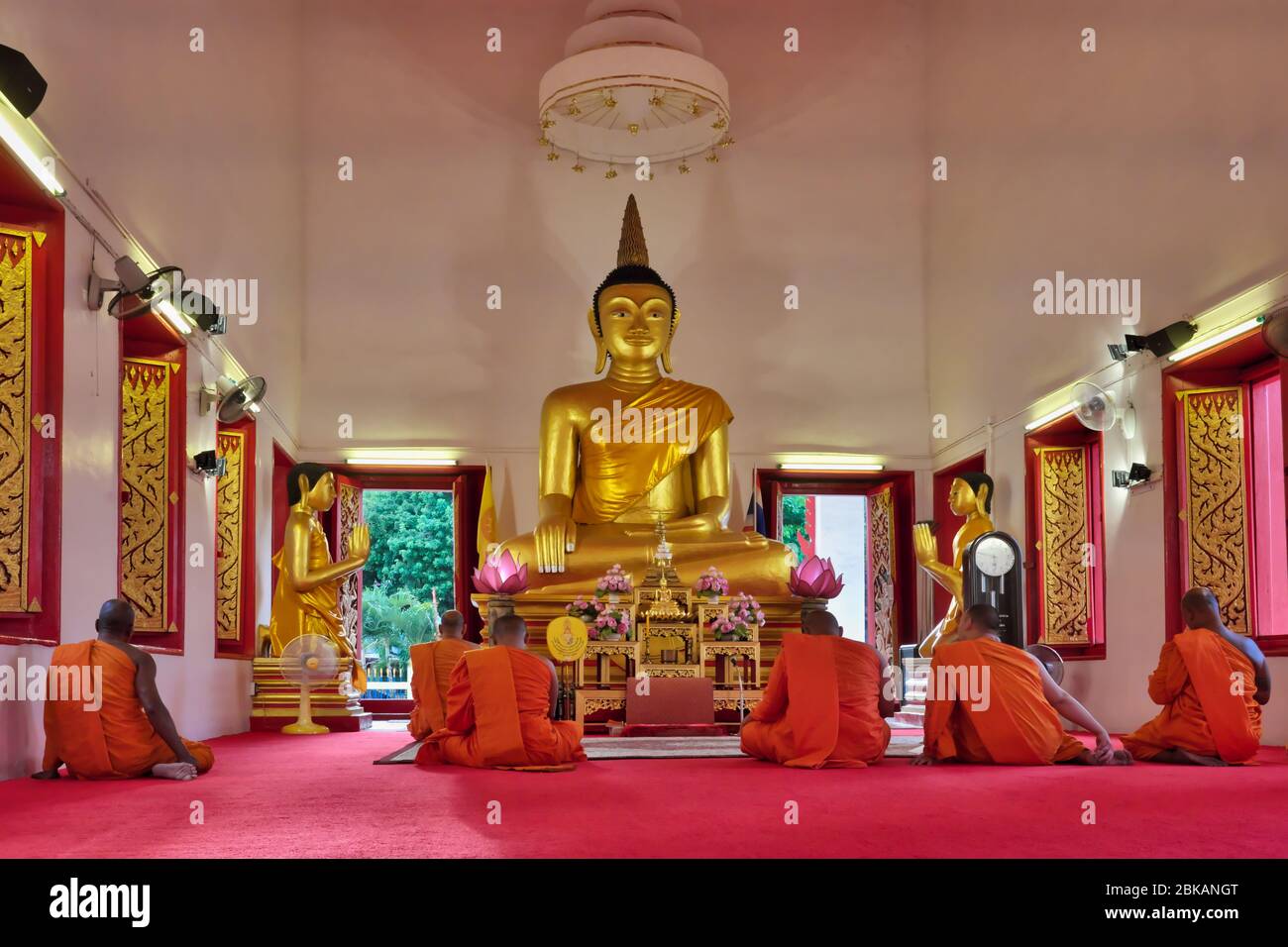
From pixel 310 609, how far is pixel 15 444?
4355 mm

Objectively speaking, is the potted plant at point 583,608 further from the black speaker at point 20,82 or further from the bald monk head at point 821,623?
the black speaker at point 20,82

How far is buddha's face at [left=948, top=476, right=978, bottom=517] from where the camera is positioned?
10.5 metres

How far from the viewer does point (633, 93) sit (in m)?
11.8

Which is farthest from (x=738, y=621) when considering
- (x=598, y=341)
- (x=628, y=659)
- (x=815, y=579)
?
(x=598, y=341)

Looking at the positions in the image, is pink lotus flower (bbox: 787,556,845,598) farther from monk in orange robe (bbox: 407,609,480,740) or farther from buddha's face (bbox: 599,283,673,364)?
buddha's face (bbox: 599,283,673,364)

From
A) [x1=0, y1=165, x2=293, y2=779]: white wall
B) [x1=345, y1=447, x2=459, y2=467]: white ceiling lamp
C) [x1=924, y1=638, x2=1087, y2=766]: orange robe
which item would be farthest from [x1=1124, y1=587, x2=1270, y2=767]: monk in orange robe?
[x1=345, y1=447, x2=459, y2=467]: white ceiling lamp

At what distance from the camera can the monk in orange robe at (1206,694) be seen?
19.5ft

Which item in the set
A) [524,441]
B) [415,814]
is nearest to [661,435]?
[524,441]

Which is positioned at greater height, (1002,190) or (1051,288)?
(1002,190)

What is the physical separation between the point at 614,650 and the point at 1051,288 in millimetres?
4373

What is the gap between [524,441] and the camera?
12.0m

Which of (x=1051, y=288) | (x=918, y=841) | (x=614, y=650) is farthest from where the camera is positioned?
(x=1051, y=288)

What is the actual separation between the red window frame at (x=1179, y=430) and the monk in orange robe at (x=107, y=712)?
560cm
